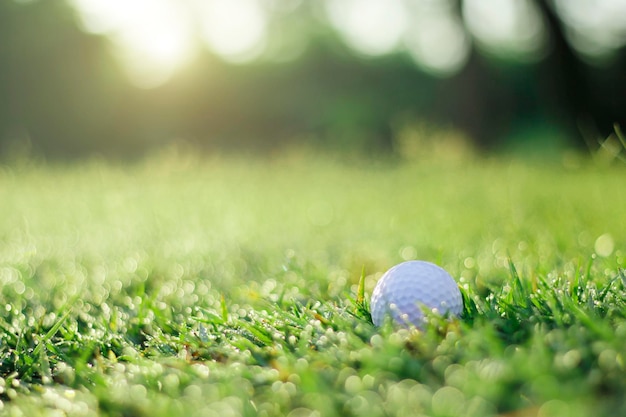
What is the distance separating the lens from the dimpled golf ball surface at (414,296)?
1566 mm

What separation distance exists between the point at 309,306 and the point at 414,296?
329 mm

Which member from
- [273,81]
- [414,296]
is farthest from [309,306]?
[273,81]

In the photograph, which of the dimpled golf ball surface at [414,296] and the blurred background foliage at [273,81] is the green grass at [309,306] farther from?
the blurred background foliage at [273,81]

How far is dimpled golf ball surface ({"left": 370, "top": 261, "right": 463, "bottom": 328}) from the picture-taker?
1.57 m

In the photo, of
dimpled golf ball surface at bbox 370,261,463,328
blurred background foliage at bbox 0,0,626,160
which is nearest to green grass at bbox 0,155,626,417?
dimpled golf ball surface at bbox 370,261,463,328

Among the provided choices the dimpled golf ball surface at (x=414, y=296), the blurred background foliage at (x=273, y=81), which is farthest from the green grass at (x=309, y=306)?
the blurred background foliage at (x=273, y=81)

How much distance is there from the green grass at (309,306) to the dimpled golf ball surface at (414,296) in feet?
0.16

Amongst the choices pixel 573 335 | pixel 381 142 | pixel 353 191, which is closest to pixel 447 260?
pixel 573 335

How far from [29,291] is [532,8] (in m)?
10.2

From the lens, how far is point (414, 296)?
5.32 ft

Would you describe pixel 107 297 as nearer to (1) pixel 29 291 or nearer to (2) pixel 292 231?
(1) pixel 29 291

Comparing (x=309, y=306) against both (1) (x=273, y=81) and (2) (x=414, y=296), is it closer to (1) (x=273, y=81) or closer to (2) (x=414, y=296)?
(2) (x=414, y=296)

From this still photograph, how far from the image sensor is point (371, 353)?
4.33 feet

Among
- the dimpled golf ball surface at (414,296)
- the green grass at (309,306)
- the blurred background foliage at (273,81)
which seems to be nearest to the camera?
the green grass at (309,306)
